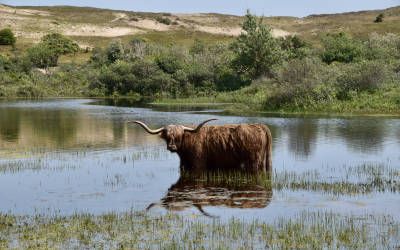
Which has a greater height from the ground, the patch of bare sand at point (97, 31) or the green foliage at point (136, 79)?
the patch of bare sand at point (97, 31)

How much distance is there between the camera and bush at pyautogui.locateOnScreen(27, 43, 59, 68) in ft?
312

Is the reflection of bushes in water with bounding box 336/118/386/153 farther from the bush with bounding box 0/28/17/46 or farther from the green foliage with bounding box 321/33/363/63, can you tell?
the bush with bounding box 0/28/17/46

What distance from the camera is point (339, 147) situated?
2642 centimetres

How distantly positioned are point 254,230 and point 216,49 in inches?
3005

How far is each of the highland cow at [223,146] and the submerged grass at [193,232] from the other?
4647 mm

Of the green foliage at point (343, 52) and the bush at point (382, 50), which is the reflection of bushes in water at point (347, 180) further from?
the green foliage at point (343, 52)

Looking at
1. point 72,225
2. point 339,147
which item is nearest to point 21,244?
point 72,225

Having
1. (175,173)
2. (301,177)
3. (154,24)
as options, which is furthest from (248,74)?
(154,24)

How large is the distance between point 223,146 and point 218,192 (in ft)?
7.84

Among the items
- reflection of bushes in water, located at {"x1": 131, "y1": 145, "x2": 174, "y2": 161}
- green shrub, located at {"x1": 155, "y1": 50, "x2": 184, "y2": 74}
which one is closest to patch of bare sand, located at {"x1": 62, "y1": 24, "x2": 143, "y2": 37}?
green shrub, located at {"x1": 155, "y1": 50, "x2": 184, "y2": 74}

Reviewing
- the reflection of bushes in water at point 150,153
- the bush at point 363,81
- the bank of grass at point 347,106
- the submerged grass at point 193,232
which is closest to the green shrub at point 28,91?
the bank of grass at point 347,106

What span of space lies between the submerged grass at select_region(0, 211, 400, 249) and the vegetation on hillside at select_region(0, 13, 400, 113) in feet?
96.4

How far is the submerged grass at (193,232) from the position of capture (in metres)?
12.2

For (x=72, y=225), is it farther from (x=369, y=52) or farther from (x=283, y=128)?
(x=369, y=52)
